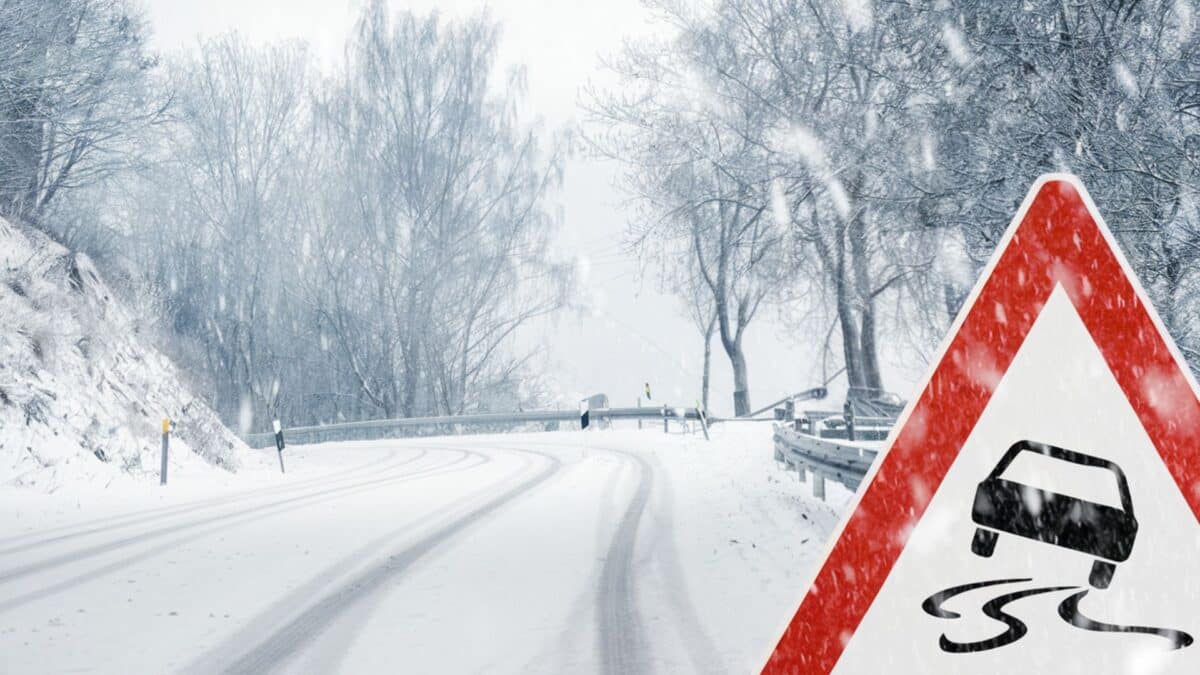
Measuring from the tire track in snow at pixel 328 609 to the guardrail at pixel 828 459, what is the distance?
3323 millimetres

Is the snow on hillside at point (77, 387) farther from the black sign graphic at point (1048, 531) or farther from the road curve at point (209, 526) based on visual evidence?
the black sign graphic at point (1048, 531)

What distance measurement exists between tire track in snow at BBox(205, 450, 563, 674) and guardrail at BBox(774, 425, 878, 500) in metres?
3.32

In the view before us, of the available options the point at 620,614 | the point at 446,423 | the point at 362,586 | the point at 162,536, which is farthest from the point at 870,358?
the point at 620,614

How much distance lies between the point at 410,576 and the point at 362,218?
25.4 metres

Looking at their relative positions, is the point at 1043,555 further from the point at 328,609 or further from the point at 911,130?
the point at 911,130

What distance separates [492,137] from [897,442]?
29.9 metres

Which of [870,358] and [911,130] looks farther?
[870,358]

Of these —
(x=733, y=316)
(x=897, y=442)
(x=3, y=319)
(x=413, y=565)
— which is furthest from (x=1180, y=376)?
(x=733, y=316)

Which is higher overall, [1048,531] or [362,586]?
[1048,531]

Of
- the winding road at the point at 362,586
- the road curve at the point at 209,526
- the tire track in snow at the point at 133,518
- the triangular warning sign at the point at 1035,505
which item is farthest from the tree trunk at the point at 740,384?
the triangular warning sign at the point at 1035,505

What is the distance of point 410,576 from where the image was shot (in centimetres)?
631

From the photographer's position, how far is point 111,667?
4211 millimetres

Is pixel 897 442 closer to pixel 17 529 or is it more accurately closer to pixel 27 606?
pixel 27 606

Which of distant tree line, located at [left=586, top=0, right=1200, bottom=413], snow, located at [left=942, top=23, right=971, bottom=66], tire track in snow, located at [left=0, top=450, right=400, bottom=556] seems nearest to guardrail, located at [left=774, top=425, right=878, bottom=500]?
distant tree line, located at [left=586, top=0, right=1200, bottom=413]
